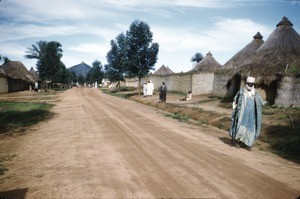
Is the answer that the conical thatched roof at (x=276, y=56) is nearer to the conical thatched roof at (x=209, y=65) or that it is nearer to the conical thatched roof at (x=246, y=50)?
the conical thatched roof at (x=246, y=50)

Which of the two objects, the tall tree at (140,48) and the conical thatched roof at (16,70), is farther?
the conical thatched roof at (16,70)

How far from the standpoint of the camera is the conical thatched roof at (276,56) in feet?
57.2

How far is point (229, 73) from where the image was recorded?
78.3ft

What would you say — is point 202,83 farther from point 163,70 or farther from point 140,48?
point 163,70

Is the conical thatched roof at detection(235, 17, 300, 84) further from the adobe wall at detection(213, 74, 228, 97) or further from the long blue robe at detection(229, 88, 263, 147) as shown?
the long blue robe at detection(229, 88, 263, 147)

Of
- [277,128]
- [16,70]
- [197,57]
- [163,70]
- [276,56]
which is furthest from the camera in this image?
[197,57]

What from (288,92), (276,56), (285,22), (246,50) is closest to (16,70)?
(246,50)

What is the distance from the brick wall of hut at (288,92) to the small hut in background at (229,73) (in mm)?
5230

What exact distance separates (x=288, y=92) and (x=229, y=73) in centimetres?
826

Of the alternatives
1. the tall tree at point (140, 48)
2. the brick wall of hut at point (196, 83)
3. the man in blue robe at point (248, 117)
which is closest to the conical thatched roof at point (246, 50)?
the brick wall of hut at point (196, 83)

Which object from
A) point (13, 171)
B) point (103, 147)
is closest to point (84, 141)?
point (103, 147)

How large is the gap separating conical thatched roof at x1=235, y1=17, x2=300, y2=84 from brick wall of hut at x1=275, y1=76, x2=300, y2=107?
59 cm

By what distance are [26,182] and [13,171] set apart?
0.87 m

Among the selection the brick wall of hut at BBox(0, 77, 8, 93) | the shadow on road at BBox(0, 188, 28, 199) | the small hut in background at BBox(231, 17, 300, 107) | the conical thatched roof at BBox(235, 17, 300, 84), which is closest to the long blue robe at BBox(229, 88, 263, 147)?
the shadow on road at BBox(0, 188, 28, 199)
